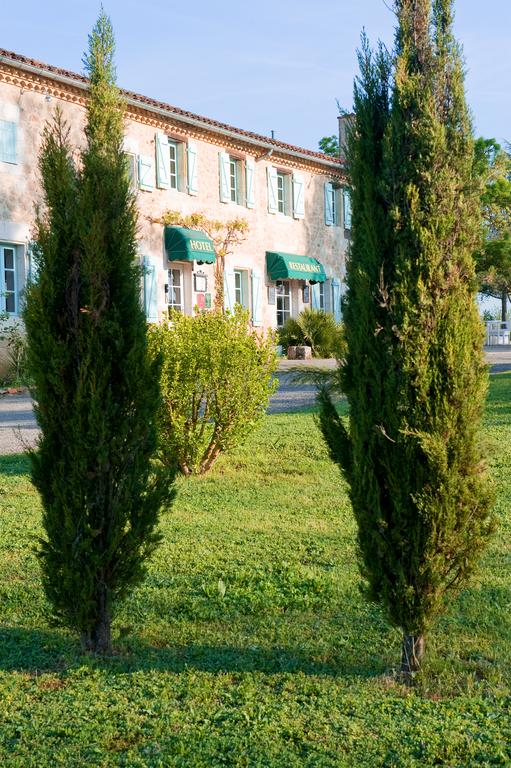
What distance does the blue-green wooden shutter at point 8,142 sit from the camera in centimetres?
1748

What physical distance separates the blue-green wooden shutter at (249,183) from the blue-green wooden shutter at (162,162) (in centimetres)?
322

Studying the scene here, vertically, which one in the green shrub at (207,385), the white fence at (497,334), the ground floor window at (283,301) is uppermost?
the ground floor window at (283,301)

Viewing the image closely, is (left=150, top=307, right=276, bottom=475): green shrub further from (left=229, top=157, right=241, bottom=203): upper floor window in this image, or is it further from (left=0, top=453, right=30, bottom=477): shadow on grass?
(left=229, top=157, right=241, bottom=203): upper floor window

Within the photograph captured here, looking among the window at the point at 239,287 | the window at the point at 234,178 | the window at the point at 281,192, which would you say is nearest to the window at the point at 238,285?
the window at the point at 239,287

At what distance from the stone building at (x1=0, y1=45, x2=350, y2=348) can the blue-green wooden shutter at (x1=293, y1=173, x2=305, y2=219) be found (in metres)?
0.03

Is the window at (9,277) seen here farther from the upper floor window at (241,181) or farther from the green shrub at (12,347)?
the upper floor window at (241,181)

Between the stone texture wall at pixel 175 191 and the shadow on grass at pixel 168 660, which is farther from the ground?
the stone texture wall at pixel 175 191

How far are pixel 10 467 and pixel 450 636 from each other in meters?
5.95

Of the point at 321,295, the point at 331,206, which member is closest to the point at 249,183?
the point at 331,206

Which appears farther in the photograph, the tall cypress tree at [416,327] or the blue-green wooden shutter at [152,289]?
the blue-green wooden shutter at [152,289]

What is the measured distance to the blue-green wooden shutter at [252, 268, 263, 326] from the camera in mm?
23797

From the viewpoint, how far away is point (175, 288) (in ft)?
72.2

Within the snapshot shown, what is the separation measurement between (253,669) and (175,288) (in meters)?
18.7

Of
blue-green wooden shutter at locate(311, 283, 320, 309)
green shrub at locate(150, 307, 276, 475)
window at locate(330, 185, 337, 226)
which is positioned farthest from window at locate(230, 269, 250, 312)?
green shrub at locate(150, 307, 276, 475)
